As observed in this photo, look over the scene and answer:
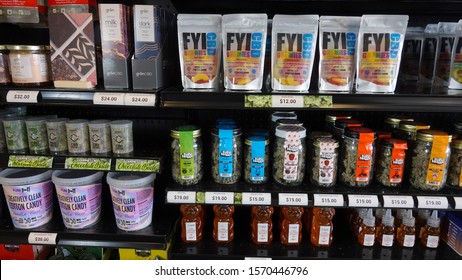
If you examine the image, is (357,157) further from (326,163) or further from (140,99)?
(140,99)

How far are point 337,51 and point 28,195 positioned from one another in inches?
58.8

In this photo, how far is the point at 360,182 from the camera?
1.51 meters

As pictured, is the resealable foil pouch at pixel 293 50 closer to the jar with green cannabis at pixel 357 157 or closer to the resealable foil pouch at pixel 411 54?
the jar with green cannabis at pixel 357 157

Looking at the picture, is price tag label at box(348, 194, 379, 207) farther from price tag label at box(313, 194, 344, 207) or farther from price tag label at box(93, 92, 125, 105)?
price tag label at box(93, 92, 125, 105)

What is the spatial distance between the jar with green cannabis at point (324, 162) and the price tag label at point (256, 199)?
0.77 feet

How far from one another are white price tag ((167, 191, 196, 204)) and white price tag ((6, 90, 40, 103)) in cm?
67

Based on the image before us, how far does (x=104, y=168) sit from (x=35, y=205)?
1.38ft

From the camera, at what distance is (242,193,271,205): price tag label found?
4.82 ft

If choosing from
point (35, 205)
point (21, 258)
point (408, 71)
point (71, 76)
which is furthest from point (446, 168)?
point (21, 258)

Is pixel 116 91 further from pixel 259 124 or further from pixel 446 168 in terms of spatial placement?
pixel 446 168

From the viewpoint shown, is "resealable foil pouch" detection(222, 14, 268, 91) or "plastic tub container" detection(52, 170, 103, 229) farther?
"plastic tub container" detection(52, 170, 103, 229)

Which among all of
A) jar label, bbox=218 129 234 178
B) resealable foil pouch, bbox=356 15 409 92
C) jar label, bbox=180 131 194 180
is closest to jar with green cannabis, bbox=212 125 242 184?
jar label, bbox=218 129 234 178

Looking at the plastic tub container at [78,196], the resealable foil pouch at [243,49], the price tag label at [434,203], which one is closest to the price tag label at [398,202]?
the price tag label at [434,203]

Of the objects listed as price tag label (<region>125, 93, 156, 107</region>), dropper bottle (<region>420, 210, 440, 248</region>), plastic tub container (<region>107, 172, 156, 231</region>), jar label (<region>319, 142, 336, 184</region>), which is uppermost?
price tag label (<region>125, 93, 156, 107</region>)
